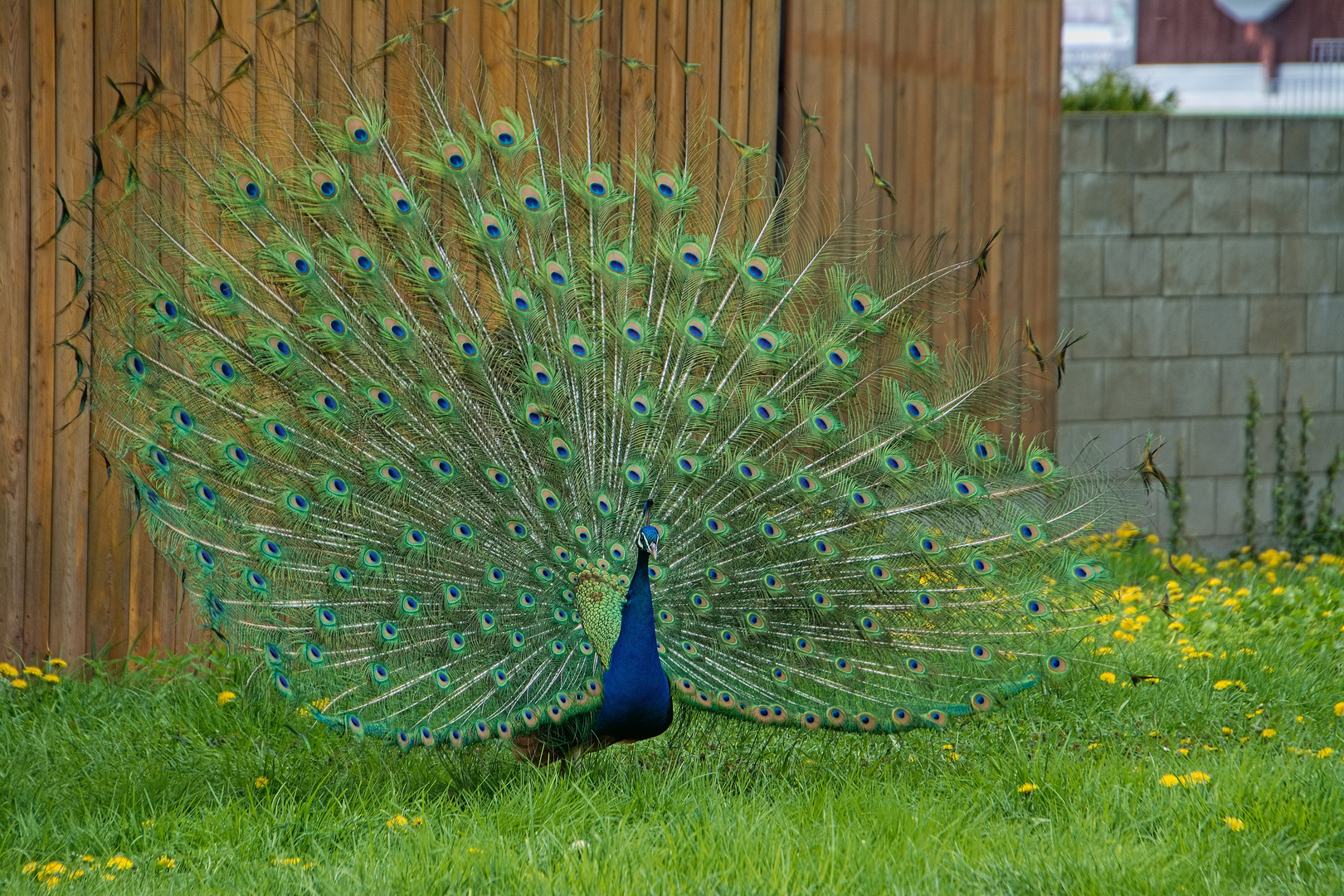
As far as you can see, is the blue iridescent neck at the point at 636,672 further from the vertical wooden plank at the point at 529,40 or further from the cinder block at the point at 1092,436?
the cinder block at the point at 1092,436

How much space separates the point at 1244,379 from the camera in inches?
306

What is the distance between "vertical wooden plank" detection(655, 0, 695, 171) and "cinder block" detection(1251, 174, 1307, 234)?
3631 millimetres

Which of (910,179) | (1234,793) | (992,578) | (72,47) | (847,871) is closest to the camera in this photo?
(847,871)

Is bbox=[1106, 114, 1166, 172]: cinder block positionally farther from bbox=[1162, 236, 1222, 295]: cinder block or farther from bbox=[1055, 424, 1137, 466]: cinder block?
bbox=[1055, 424, 1137, 466]: cinder block

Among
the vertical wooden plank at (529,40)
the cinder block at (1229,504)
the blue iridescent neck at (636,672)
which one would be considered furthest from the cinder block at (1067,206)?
the blue iridescent neck at (636,672)

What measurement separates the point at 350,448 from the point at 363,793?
0.94m

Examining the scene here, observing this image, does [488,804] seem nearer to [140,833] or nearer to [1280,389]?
[140,833]

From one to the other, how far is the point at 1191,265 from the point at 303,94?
16.4 feet

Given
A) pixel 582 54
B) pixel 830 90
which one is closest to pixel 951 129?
pixel 830 90

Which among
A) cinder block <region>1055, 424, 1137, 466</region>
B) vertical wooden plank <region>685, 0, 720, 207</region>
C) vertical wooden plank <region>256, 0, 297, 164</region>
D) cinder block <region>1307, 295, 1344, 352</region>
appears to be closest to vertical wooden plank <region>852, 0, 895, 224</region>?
vertical wooden plank <region>685, 0, 720, 207</region>

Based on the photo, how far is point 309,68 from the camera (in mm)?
5172

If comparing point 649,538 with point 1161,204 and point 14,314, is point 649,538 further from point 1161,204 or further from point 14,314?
point 1161,204

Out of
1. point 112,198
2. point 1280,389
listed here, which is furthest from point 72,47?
point 1280,389

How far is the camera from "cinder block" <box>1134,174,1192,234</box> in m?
7.60
